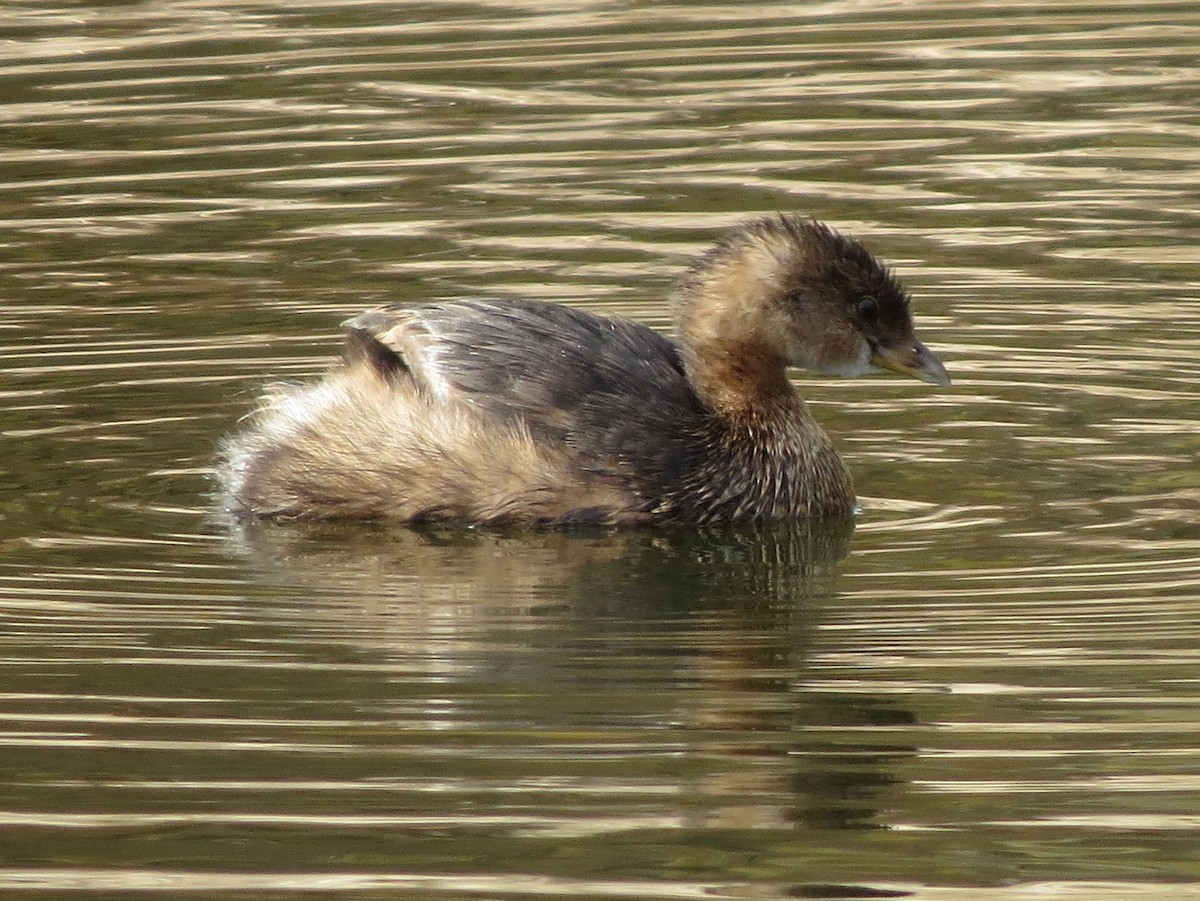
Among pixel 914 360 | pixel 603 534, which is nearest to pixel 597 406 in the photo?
pixel 603 534

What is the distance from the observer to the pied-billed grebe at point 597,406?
7383mm

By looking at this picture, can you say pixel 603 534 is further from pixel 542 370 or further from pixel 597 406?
pixel 542 370

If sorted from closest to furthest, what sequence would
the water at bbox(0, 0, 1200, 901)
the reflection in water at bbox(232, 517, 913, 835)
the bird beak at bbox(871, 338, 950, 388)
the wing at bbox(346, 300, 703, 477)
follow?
the water at bbox(0, 0, 1200, 901)
the reflection in water at bbox(232, 517, 913, 835)
the wing at bbox(346, 300, 703, 477)
the bird beak at bbox(871, 338, 950, 388)

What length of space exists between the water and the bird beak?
0.27m

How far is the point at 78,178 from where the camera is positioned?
484 inches

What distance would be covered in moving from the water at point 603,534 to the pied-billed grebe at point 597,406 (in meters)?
0.12

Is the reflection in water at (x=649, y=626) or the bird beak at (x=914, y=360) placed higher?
the bird beak at (x=914, y=360)

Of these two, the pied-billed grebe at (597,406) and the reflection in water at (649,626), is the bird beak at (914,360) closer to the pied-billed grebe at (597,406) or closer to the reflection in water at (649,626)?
the pied-billed grebe at (597,406)

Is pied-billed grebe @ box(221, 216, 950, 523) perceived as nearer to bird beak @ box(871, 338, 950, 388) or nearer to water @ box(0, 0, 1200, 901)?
bird beak @ box(871, 338, 950, 388)

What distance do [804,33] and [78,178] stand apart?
4.50m

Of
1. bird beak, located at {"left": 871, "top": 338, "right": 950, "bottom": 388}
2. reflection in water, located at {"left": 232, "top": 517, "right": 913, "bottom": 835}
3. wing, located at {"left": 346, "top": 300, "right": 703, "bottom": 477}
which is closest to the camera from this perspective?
reflection in water, located at {"left": 232, "top": 517, "right": 913, "bottom": 835}

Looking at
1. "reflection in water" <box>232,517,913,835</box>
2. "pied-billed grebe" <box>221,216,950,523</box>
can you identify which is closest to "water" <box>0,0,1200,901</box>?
"reflection in water" <box>232,517,913,835</box>

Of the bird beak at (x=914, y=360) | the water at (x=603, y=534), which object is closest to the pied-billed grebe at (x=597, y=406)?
the bird beak at (x=914, y=360)

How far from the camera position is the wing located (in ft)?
24.2
